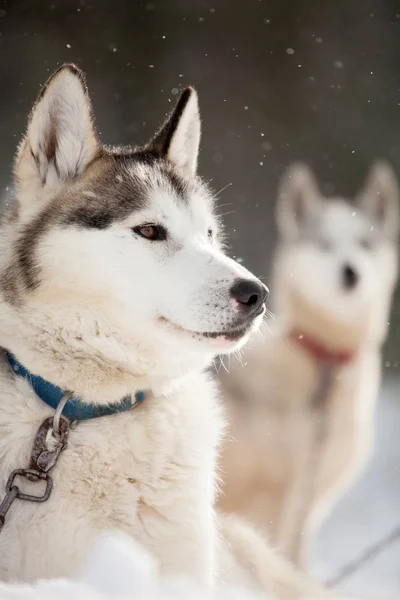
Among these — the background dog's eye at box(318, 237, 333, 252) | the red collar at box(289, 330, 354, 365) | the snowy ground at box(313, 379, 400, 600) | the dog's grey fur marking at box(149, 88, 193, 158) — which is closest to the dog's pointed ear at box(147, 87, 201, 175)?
the dog's grey fur marking at box(149, 88, 193, 158)

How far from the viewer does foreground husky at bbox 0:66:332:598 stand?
1.51 m

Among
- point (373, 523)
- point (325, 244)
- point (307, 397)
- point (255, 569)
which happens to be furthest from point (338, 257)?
point (255, 569)

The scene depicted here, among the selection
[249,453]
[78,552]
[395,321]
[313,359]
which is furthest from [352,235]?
[78,552]

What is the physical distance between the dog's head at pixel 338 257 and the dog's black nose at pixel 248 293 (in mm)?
2919

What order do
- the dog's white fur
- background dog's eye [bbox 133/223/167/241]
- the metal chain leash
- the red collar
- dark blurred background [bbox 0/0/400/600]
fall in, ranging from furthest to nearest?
dark blurred background [bbox 0/0/400/600] → the red collar → background dog's eye [bbox 133/223/167/241] → the metal chain leash → the dog's white fur

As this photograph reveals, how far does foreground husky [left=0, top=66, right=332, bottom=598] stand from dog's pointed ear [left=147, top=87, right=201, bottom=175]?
22 cm

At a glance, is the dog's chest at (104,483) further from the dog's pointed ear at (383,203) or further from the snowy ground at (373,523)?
the dog's pointed ear at (383,203)

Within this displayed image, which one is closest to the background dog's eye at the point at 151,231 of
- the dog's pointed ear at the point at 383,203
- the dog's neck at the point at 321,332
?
the dog's neck at the point at 321,332

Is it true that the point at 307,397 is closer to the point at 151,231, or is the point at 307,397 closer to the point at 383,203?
the point at 383,203

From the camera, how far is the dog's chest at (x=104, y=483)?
57.3 inches

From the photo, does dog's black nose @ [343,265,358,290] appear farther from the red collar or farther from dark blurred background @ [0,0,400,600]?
dark blurred background @ [0,0,400,600]

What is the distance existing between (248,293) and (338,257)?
3317mm

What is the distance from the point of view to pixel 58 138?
181cm

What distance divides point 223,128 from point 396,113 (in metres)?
2.17
